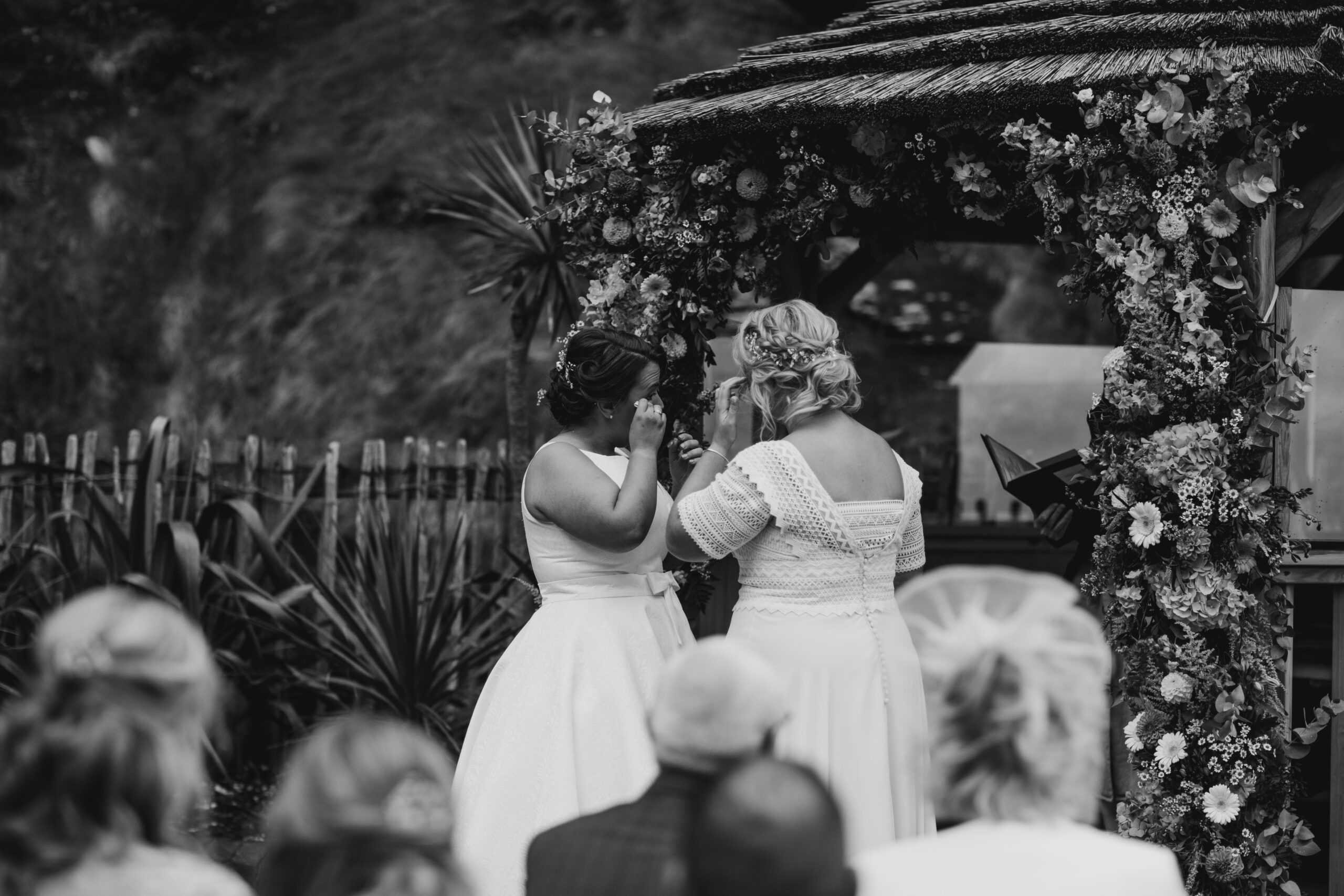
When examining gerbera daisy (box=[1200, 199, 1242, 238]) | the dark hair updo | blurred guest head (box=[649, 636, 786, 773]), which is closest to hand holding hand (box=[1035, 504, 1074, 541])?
gerbera daisy (box=[1200, 199, 1242, 238])

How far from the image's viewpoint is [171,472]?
756cm

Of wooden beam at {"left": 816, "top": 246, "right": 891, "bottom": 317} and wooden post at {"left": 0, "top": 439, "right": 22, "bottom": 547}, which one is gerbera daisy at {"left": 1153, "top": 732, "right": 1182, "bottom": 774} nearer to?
wooden beam at {"left": 816, "top": 246, "right": 891, "bottom": 317}

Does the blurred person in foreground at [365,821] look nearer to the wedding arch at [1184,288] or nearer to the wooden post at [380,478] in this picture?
the wedding arch at [1184,288]

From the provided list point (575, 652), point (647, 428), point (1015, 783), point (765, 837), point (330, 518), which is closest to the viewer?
point (765, 837)

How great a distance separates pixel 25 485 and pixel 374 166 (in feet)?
21.8

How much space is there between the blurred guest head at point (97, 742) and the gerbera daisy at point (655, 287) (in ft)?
11.1

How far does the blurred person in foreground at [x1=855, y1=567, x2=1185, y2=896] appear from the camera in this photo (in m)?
2.16

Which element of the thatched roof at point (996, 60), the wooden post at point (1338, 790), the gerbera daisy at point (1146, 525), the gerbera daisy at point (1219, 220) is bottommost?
the wooden post at point (1338, 790)

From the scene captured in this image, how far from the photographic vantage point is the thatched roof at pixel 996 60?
442 cm

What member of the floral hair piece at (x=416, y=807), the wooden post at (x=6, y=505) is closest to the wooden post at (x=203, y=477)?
the wooden post at (x=6, y=505)

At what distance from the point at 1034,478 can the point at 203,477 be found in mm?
4193

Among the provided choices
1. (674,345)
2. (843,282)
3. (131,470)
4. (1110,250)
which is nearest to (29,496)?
(131,470)

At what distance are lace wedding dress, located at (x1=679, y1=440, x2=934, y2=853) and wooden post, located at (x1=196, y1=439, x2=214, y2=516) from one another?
4443 millimetres

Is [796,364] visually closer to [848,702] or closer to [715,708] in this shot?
[848,702]
